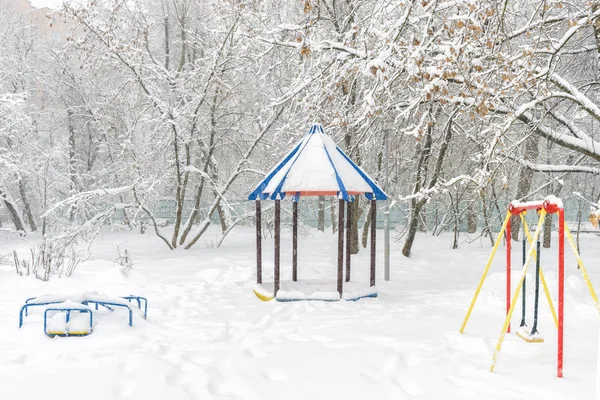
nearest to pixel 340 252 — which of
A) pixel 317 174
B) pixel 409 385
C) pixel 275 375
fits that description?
pixel 317 174

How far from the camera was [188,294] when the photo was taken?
823cm

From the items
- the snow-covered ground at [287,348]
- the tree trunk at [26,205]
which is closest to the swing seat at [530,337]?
the snow-covered ground at [287,348]

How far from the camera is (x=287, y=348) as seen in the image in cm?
494

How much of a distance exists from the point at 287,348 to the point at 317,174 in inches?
131

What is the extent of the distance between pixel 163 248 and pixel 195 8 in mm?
8567

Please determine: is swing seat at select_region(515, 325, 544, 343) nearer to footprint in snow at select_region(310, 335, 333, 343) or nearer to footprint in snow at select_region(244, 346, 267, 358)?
footprint in snow at select_region(310, 335, 333, 343)

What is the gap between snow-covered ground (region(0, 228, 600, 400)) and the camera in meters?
3.86

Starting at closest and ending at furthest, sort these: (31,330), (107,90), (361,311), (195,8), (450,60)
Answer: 1. (450,60)
2. (31,330)
3. (361,311)
4. (195,8)
5. (107,90)

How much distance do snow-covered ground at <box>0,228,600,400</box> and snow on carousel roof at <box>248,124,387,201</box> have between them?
1.76m

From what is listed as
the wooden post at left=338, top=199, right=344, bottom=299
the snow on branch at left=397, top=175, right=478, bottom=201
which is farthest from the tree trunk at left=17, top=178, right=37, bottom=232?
the wooden post at left=338, top=199, right=344, bottom=299

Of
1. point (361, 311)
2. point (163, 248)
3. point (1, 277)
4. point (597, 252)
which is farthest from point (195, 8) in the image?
point (597, 252)

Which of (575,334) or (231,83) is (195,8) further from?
(575,334)

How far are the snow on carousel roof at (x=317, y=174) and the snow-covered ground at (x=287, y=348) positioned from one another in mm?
1764

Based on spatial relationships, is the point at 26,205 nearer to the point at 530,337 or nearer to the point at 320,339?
the point at 320,339
